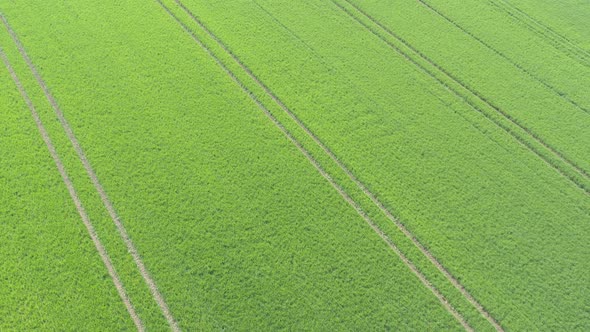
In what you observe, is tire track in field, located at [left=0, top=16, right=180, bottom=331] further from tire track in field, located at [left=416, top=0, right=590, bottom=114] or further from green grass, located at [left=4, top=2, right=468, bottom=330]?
tire track in field, located at [left=416, top=0, right=590, bottom=114]

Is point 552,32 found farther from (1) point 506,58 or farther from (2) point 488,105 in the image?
(2) point 488,105

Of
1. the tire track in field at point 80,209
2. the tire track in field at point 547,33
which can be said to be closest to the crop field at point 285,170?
the tire track in field at point 80,209

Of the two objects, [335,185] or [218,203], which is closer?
[218,203]

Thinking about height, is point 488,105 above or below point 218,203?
above

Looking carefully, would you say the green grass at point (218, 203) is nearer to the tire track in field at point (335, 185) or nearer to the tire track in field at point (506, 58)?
the tire track in field at point (335, 185)

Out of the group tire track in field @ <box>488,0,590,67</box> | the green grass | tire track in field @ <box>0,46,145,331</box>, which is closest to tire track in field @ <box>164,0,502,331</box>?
the green grass

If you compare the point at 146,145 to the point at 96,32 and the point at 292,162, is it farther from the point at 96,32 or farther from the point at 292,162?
the point at 96,32

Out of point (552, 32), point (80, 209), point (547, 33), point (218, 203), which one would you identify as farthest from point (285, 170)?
point (552, 32)
